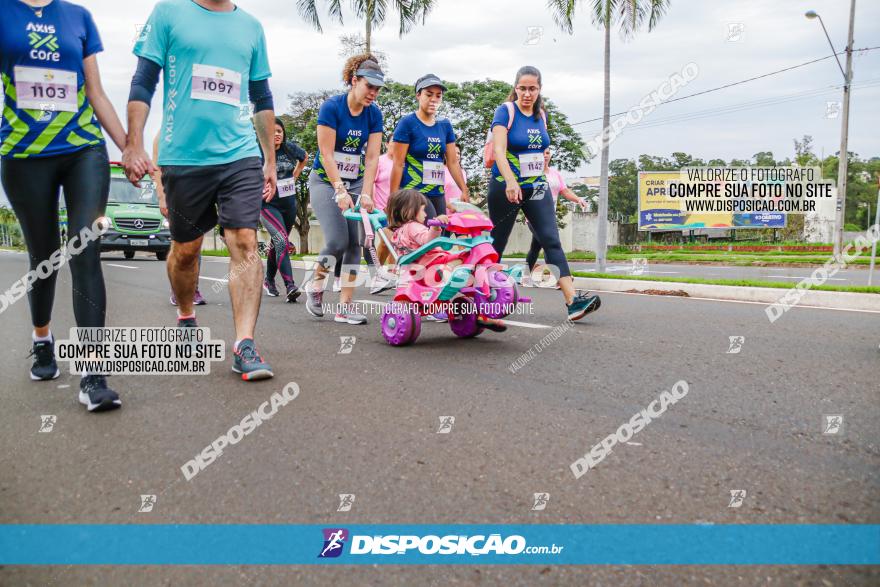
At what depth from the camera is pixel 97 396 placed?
3129 mm

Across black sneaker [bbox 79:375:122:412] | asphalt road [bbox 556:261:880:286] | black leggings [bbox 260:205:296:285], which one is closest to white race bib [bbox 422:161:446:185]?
black leggings [bbox 260:205:296:285]

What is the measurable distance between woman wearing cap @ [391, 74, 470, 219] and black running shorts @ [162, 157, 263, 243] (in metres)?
2.59

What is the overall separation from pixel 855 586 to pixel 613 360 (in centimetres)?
267

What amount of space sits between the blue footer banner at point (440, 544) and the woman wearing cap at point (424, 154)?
15.3 ft

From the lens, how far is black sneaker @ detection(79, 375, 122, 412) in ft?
10.3

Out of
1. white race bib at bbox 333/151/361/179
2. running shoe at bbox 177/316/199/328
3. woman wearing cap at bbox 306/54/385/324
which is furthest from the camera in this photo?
white race bib at bbox 333/151/361/179

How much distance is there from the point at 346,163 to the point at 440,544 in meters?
4.82

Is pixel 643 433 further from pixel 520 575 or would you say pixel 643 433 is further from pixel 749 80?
pixel 749 80

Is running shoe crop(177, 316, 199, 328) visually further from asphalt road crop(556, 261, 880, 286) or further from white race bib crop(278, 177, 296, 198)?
asphalt road crop(556, 261, 880, 286)

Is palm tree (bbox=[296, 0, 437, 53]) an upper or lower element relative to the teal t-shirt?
upper

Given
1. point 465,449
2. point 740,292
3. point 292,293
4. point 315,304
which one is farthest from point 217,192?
point 740,292

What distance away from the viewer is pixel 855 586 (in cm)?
160

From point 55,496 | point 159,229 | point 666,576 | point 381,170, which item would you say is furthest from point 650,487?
point 159,229

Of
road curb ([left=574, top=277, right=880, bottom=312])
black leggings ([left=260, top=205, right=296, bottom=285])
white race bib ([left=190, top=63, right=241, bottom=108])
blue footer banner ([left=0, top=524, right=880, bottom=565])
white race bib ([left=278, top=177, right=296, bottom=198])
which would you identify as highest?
white race bib ([left=190, top=63, right=241, bottom=108])
